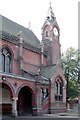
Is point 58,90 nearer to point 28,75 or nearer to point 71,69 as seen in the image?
point 28,75

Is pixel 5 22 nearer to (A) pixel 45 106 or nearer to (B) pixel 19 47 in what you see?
(B) pixel 19 47

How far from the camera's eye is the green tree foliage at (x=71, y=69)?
48.3 meters

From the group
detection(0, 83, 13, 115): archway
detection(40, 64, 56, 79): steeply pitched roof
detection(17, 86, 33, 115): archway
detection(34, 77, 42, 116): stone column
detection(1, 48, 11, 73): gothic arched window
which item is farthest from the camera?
detection(40, 64, 56, 79): steeply pitched roof

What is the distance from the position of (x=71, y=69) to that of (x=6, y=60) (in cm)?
2221

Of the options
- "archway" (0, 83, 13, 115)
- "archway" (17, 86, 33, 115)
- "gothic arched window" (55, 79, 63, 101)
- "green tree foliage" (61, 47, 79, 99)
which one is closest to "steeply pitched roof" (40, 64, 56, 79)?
"gothic arched window" (55, 79, 63, 101)

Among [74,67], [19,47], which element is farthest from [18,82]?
[74,67]

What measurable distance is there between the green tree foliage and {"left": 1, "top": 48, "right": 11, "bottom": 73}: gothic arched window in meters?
20.6

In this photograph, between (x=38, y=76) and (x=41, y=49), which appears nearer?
(x=38, y=76)

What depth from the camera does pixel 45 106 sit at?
3012cm

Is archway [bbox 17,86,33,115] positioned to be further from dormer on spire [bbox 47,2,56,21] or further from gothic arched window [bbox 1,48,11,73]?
dormer on spire [bbox 47,2,56,21]

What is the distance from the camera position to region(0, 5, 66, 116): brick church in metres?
25.9

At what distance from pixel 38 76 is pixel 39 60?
9.21m

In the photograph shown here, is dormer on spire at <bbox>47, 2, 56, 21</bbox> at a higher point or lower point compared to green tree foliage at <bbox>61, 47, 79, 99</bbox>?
higher

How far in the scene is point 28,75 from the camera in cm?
3002
